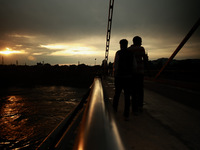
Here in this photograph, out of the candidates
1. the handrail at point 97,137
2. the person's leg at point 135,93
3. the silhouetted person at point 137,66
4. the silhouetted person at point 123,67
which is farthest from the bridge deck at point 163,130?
the handrail at point 97,137

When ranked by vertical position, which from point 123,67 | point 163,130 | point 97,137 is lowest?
point 163,130

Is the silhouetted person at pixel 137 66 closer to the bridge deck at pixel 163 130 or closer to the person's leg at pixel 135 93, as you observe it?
the person's leg at pixel 135 93

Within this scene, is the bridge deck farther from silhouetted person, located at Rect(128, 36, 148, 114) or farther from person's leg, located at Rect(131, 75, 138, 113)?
silhouetted person, located at Rect(128, 36, 148, 114)

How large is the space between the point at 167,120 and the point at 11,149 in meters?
7.00

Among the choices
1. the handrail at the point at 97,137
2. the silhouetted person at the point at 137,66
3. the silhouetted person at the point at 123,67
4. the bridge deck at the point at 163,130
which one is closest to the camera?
the handrail at the point at 97,137

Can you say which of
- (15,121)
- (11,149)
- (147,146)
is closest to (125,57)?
(147,146)

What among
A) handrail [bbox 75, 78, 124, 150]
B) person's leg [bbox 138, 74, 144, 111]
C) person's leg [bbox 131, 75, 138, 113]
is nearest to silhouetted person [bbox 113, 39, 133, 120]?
person's leg [bbox 131, 75, 138, 113]

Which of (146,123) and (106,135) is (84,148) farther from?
(146,123)

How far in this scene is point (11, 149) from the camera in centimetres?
566

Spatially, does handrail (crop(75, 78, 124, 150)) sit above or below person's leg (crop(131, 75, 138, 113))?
above

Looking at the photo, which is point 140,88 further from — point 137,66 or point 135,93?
point 137,66

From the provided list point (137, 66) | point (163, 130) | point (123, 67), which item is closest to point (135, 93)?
point (137, 66)

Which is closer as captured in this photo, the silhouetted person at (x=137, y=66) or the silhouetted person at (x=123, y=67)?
the silhouetted person at (x=123, y=67)

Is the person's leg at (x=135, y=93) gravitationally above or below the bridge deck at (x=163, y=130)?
above
